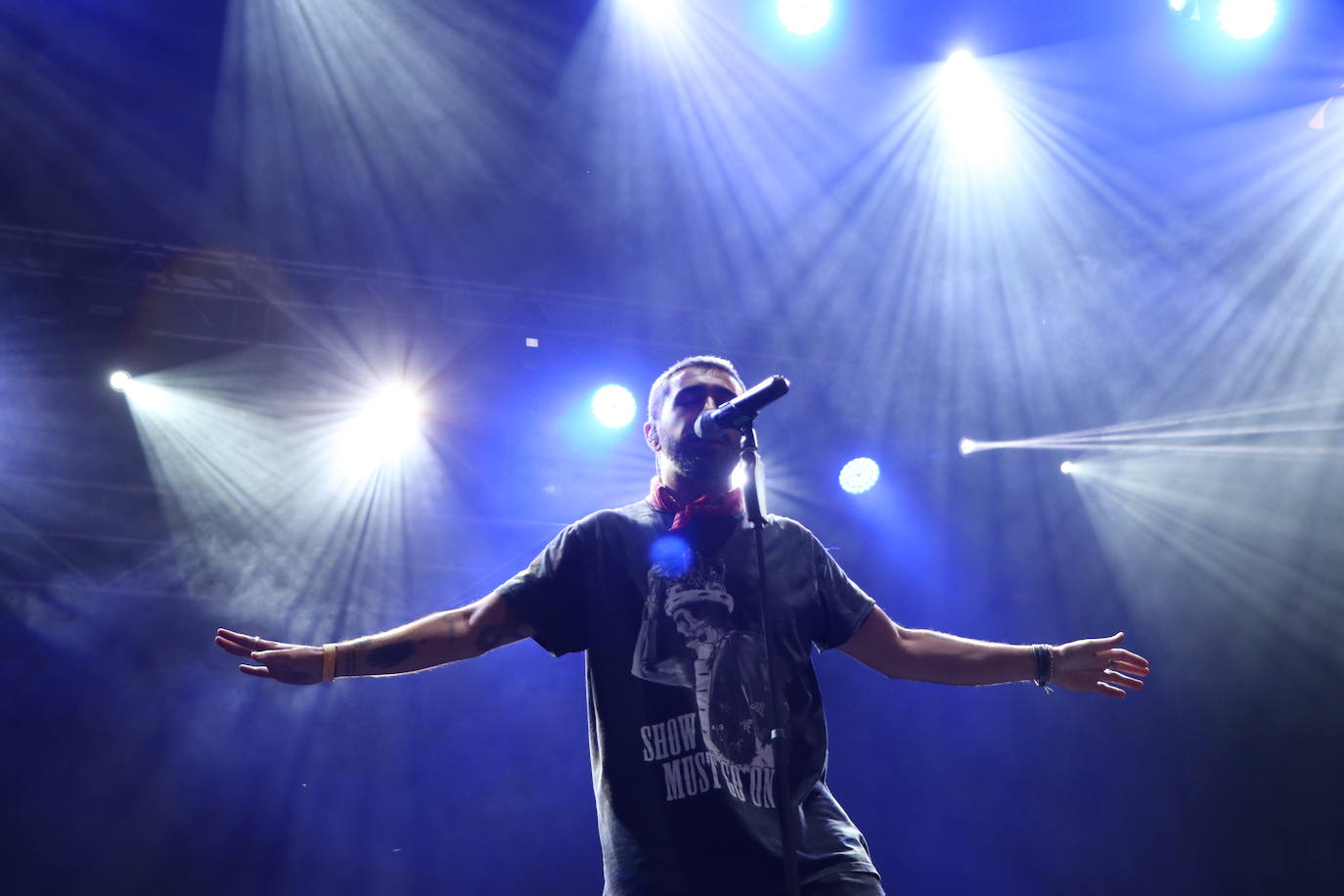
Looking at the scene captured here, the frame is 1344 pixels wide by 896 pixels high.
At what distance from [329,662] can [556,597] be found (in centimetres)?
55

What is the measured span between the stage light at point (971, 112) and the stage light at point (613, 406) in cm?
317

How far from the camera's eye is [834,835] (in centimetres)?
195

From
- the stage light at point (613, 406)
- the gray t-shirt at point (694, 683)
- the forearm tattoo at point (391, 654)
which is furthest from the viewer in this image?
the stage light at point (613, 406)

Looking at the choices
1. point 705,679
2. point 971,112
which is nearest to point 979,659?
point 705,679

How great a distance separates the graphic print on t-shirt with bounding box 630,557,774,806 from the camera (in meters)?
1.97

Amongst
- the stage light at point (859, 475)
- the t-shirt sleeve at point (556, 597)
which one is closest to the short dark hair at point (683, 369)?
the t-shirt sleeve at point (556, 597)

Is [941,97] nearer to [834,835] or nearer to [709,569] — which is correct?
[709,569]

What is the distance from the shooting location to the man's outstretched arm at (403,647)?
1.97m

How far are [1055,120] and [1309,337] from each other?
306 centimetres

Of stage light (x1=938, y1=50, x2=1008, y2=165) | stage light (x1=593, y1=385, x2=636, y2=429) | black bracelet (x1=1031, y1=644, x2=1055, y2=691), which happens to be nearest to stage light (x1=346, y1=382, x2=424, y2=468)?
stage light (x1=593, y1=385, x2=636, y2=429)

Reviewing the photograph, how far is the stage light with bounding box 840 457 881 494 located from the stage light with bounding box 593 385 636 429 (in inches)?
81.5

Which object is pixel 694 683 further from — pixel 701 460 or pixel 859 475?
pixel 859 475

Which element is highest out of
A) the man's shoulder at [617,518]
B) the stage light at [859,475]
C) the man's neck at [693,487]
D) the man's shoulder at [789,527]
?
the stage light at [859,475]

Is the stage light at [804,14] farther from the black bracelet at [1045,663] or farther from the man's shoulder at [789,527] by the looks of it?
the black bracelet at [1045,663]
